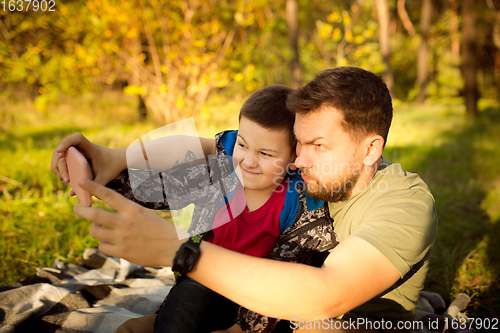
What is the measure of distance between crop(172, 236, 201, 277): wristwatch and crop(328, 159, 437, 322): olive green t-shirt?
0.56 meters

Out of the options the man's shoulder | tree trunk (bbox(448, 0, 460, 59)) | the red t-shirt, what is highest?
tree trunk (bbox(448, 0, 460, 59))

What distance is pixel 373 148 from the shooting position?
151 centimetres

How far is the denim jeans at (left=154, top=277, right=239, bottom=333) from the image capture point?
1.39 meters

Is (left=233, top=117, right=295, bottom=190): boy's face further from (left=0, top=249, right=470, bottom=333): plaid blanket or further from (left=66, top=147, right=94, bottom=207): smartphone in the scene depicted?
(left=0, top=249, right=470, bottom=333): plaid blanket

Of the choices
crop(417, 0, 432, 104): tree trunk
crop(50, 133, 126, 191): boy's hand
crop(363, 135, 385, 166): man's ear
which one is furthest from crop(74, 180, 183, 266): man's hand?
crop(417, 0, 432, 104): tree trunk

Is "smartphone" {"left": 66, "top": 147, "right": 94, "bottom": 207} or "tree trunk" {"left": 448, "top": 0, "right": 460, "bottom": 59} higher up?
"tree trunk" {"left": 448, "top": 0, "right": 460, "bottom": 59}

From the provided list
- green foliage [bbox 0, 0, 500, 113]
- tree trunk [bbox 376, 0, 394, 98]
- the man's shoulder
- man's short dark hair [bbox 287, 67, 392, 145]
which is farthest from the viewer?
tree trunk [bbox 376, 0, 394, 98]

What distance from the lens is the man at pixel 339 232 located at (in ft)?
2.84

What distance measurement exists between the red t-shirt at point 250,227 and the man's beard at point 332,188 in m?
0.17

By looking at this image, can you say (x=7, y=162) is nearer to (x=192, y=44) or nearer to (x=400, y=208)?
(x=192, y=44)

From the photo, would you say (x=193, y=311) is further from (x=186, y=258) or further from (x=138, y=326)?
(x=186, y=258)

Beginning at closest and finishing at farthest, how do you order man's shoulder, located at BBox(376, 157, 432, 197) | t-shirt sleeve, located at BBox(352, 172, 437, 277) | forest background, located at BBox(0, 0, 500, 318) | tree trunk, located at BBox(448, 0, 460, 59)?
t-shirt sleeve, located at BBox(352, 172, 437, 277), man's shoulder, located at BBox(376, 157, 432, 197), forest background, located at BBox(0, 0, 500, 318), tree trunk, located at BBox(448, 0, 460, 59)

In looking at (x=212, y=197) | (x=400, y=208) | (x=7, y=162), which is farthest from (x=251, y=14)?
(x=400, y=208)

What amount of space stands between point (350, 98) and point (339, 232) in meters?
0.63
